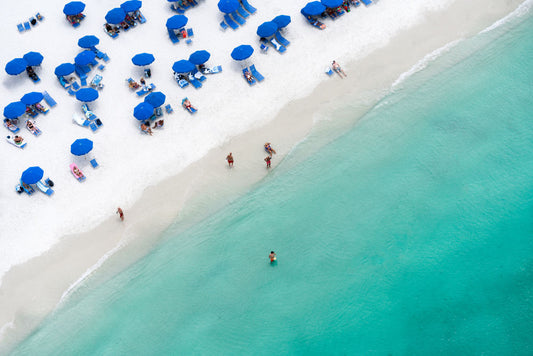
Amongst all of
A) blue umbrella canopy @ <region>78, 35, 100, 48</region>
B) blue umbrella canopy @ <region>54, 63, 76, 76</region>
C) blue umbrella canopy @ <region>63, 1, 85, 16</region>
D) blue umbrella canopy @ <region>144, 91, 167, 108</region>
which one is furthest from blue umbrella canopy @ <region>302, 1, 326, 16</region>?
blue umbrella canopy @ <region>54, 63, 76, 76</region>

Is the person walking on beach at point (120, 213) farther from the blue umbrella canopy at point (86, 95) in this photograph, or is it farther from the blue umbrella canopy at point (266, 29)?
the blue umbrella canopy at point (266, 29)

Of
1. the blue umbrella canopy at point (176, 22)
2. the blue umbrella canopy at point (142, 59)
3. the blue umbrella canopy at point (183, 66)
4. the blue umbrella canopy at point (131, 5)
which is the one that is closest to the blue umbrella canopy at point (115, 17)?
the blue umbrella canopy at point (131, 5)

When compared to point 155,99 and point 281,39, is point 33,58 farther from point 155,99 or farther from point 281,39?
point 281,39

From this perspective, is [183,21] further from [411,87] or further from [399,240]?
[399,240]

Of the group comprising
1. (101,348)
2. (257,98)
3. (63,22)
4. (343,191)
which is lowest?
(343,191)

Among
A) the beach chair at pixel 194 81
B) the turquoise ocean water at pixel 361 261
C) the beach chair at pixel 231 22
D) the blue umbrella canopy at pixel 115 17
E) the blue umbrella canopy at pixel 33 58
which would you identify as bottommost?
the turquoise ocean water at pixel 361 261

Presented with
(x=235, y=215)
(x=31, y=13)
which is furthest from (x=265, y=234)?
(x=31, y=13)

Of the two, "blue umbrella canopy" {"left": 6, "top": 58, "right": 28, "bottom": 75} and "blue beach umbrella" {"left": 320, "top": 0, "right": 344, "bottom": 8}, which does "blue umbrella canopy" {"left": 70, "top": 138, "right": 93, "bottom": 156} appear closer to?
"blue umbrella canopy" {"left": 6, "top": 58, "right": 28, "bottom": 75}
